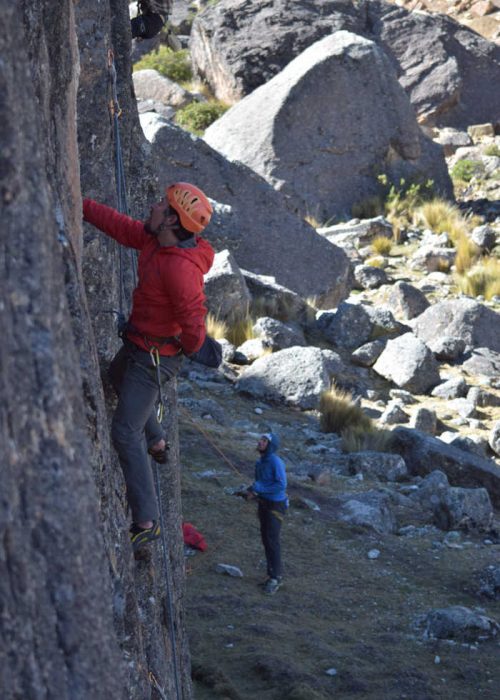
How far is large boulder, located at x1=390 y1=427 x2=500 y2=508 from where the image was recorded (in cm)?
1304

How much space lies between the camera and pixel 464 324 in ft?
60.7

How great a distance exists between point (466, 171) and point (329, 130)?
4.37 metres

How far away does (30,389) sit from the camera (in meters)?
2.75

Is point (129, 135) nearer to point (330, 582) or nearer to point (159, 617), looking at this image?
point (159, 617)

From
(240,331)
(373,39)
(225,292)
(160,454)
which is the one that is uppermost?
(373,39)

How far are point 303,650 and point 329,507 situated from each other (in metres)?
3.42

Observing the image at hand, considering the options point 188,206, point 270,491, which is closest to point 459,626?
point 270,491

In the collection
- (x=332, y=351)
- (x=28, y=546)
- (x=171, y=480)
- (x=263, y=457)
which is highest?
(x=28, y=546)

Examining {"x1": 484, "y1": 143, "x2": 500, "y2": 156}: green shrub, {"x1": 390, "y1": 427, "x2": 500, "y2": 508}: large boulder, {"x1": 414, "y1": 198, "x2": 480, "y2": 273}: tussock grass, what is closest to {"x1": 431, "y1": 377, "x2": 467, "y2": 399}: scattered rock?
{"x1": 390, "y1": 427, "x2": 500, "y2": 508}: large boulder

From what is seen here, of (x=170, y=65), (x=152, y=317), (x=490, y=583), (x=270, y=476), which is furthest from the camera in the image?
(x=170, y=65)

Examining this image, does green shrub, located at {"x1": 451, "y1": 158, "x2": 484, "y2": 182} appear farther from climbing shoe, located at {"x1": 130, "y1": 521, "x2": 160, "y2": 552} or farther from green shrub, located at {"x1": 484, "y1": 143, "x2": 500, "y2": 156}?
climbing shoe, located at {"x1": 130, "y1": 521, "x2": 160, "y2": 552}

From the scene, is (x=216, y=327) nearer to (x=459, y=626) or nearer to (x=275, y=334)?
(x=275, y=334)

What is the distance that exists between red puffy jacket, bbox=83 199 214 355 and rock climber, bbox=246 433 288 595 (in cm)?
435

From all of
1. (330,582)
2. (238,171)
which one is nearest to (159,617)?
(330,582)
